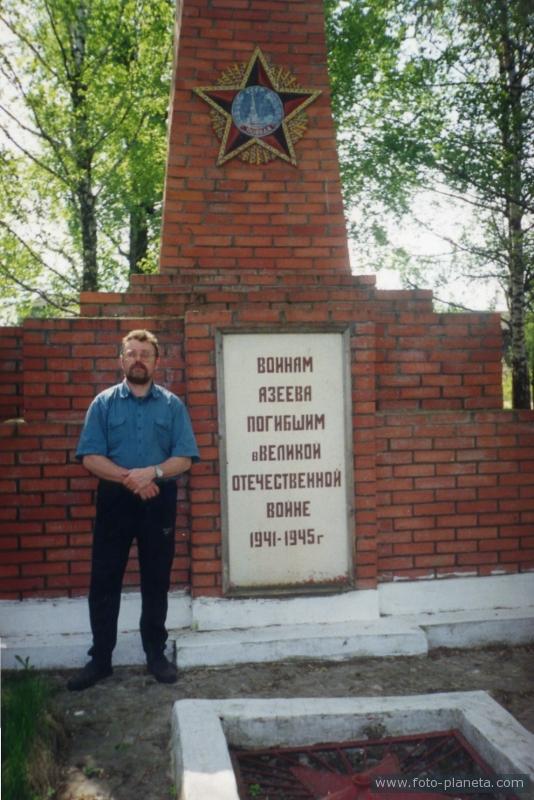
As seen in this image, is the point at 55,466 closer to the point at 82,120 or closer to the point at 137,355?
the point at 137,355

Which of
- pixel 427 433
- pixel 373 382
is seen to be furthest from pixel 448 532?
pixel 373 382

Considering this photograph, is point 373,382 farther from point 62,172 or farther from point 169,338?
point 62,172

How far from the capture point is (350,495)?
3.90 metres

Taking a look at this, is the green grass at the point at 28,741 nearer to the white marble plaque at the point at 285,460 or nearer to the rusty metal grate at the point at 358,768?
the rusty metal grate at the point at 358,768

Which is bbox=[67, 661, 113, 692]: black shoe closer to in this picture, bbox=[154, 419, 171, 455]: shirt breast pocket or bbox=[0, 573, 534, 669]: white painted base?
bbox=[0, 573, 534, 669]: white painted base

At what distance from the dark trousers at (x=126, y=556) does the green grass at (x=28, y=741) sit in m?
0.46

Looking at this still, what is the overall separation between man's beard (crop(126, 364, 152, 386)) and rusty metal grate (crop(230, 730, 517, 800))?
1696 millimetres

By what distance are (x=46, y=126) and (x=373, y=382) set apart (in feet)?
33.2

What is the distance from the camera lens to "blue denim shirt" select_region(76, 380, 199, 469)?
3.36 meters

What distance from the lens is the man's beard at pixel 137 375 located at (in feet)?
11.0

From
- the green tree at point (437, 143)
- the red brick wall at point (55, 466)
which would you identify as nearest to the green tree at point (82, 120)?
the green tree at point (437, 143)

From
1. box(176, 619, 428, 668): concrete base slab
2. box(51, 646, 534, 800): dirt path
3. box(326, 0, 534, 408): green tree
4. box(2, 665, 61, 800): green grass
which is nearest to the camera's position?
box(2, 665, 61, 800): green grass

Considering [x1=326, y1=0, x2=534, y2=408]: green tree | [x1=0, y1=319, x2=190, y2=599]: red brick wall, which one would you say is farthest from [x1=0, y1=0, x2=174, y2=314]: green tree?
[x1=0, y1=319, x2=190, y2=599]: red brick wall

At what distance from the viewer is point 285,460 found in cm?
386
